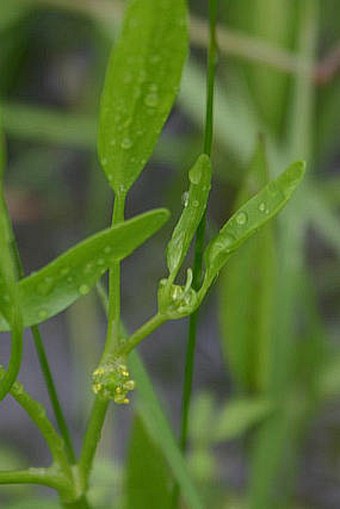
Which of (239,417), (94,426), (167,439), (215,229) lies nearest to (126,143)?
(94,426)

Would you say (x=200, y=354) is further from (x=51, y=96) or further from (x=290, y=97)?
(x=51, y=96)

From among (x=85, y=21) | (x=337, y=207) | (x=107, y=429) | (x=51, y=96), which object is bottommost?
(x=107, y=429)

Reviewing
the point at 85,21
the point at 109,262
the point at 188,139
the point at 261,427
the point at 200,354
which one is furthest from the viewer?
the point at 85,21

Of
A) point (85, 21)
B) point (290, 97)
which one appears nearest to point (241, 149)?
point (290, 97)

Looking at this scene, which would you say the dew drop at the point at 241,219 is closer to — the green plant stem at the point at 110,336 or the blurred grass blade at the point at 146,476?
the green plant stem at the point at 110,336

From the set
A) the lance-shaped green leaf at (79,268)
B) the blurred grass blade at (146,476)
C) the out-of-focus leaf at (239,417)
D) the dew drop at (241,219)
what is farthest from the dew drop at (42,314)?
the out-of-focus leaf at (239,417)

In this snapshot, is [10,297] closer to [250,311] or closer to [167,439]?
[167,439]
